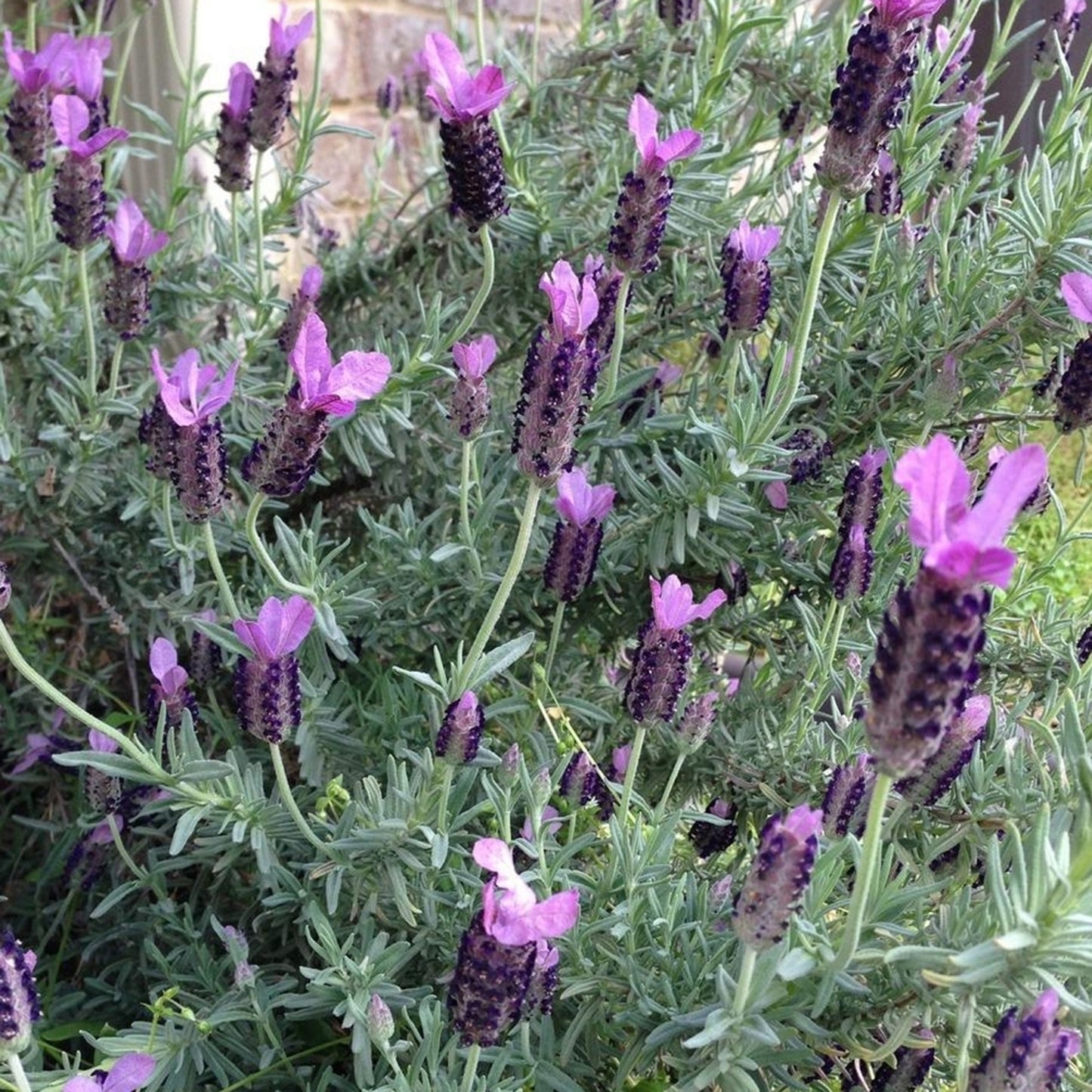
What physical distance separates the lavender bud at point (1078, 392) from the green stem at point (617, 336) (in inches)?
14.8

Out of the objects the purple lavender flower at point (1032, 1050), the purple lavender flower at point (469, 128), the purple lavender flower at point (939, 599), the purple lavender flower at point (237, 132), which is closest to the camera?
the purple lavender flower at point (939, 599)

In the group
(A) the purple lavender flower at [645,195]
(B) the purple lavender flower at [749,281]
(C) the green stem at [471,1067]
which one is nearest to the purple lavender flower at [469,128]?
(A) the purple lavender flower at [645,195]

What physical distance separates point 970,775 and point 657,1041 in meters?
0.39

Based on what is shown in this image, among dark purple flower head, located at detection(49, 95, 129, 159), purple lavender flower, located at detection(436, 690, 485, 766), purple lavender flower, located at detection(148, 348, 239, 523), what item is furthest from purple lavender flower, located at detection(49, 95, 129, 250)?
purple lavender flower, located at detection(436, 690, 485, 766)

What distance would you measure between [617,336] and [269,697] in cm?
47

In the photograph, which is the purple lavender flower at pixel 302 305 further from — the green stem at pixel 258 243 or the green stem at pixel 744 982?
the green stem at pixel 744 982

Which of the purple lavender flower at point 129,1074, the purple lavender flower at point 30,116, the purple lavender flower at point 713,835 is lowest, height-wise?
the purple lavender flower at point 713,835

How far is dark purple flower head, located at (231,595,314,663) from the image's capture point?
0.92 m

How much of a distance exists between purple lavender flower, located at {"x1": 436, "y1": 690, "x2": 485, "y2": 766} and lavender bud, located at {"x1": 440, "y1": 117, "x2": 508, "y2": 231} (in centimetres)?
43

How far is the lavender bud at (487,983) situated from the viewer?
738 mm

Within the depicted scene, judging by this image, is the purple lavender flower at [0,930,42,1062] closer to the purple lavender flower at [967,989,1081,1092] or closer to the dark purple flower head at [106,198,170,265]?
the purple lavender flower at [967,989,1081,1092]

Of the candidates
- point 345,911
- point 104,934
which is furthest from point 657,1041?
point 104,934

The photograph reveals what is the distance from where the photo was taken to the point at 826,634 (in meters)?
1.17

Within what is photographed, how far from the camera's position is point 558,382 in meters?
0.89
